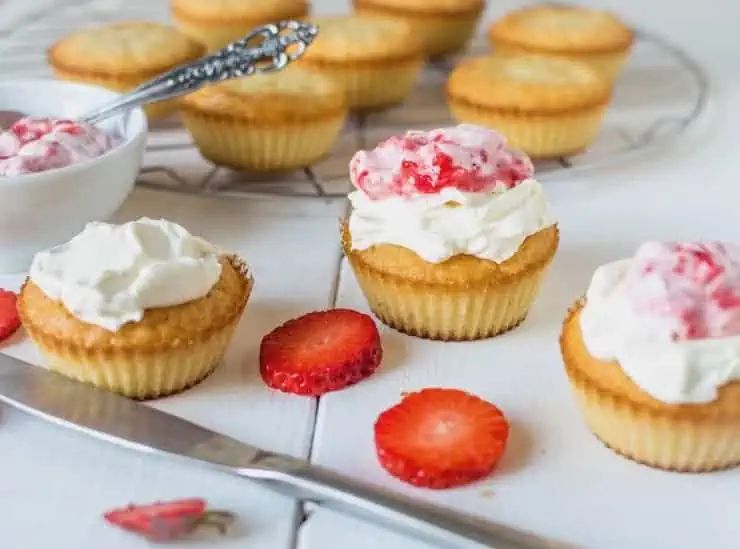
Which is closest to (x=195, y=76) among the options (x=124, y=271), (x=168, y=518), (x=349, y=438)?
(x=124, y=271)

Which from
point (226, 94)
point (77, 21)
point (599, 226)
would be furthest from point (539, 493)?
point (77, 21)

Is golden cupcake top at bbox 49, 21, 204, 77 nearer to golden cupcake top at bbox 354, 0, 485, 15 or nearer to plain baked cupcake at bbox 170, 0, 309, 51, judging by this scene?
plain baked cupcake at bbox 170, 0, 309, 51

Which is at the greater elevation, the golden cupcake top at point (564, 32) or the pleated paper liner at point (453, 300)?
the golden cupcake top at point (564, 32)

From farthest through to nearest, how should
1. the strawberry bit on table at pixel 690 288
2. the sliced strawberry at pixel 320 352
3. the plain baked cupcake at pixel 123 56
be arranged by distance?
the plain baked cupcake at pixel 123 56, the sliced strawberry at pixel 320 352, the strawberry bit on table at pixel 690 288

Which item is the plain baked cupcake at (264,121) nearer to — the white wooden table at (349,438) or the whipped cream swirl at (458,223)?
the white wooden table at (349,438)

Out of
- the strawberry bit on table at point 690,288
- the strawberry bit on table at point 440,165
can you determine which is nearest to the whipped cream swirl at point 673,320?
the strawberry bit on table at point 690,288

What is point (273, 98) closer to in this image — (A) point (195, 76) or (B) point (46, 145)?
(A) point (195, 76)
